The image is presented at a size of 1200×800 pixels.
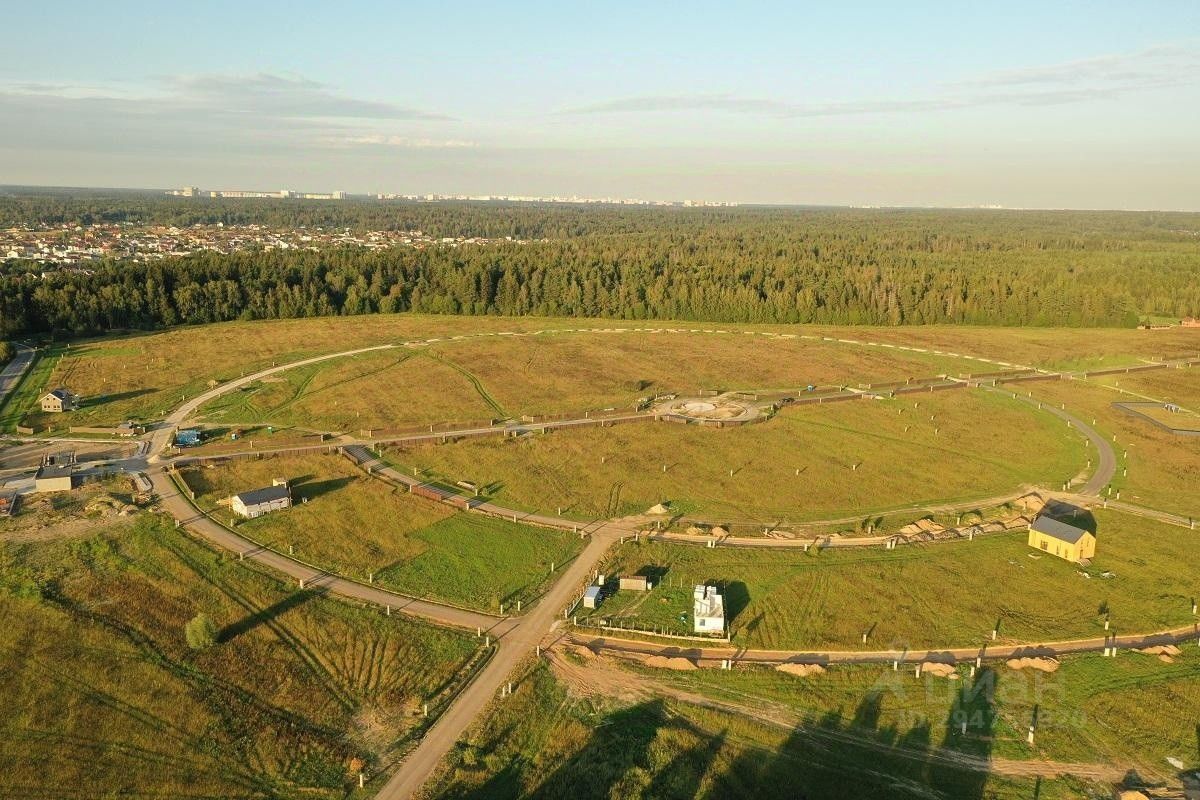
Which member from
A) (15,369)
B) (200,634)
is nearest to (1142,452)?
(200,634)

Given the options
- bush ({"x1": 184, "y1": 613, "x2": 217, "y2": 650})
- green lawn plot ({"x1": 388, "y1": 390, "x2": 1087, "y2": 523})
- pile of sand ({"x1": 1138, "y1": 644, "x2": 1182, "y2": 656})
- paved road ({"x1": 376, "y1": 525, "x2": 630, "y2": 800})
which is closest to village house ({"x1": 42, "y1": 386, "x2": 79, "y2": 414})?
green lawn plot ({"x1": 388, "y1": 390, "x2": 1087, "y2": 523})

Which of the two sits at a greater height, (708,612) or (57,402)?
(57,402)

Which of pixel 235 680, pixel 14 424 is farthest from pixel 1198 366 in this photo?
pixel 14 424

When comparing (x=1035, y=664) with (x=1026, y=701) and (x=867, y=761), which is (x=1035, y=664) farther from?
(x=867, y=761)

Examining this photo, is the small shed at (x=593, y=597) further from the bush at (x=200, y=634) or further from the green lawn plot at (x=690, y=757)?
the bush at (x=200, y=634)

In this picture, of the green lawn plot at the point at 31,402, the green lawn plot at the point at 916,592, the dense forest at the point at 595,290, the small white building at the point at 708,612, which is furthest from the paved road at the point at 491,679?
the dense forest at the point at 595,290

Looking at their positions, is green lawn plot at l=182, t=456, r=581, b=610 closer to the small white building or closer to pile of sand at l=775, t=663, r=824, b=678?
the small white building
